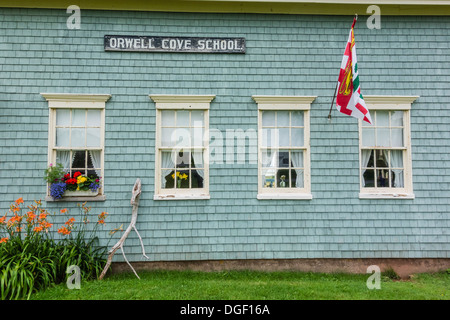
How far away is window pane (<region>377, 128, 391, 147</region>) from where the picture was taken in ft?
21.8

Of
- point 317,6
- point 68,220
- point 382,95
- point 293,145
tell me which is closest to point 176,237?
point 68,220

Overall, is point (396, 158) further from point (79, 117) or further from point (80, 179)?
point (79, 117)

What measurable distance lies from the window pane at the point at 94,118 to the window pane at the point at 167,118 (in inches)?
49.8

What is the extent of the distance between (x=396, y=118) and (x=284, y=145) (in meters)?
2.38

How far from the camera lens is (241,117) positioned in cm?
652

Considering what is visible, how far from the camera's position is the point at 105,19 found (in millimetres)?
6508

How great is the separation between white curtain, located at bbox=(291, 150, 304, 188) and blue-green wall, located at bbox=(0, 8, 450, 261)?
23cm

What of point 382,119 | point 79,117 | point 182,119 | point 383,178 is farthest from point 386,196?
point 79,117

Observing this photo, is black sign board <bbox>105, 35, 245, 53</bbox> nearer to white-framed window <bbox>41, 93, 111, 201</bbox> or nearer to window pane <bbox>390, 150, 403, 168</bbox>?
white-framed window <bbox>41, 93, 111, 201</bbox>

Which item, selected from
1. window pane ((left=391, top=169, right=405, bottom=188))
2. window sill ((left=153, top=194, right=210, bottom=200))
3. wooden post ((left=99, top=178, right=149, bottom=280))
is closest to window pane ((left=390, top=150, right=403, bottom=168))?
window pane ((left=391, top=169, right=405, bottom=188))

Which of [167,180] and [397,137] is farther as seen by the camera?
[397,137]

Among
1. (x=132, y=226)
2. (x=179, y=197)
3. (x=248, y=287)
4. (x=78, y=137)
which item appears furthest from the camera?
(x=78, y=137)

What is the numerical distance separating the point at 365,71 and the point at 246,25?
8.61 feet
